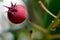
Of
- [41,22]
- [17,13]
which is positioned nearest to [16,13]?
[17,13]

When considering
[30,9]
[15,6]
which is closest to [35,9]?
[30,9]

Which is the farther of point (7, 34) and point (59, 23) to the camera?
point (7, 34)

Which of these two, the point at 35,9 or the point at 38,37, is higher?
the point at 35,9

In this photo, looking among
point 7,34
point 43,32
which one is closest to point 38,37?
point 43,32

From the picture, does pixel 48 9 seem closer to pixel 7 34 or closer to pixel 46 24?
pixel 46 24

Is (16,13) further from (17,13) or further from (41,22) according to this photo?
(41,22)
